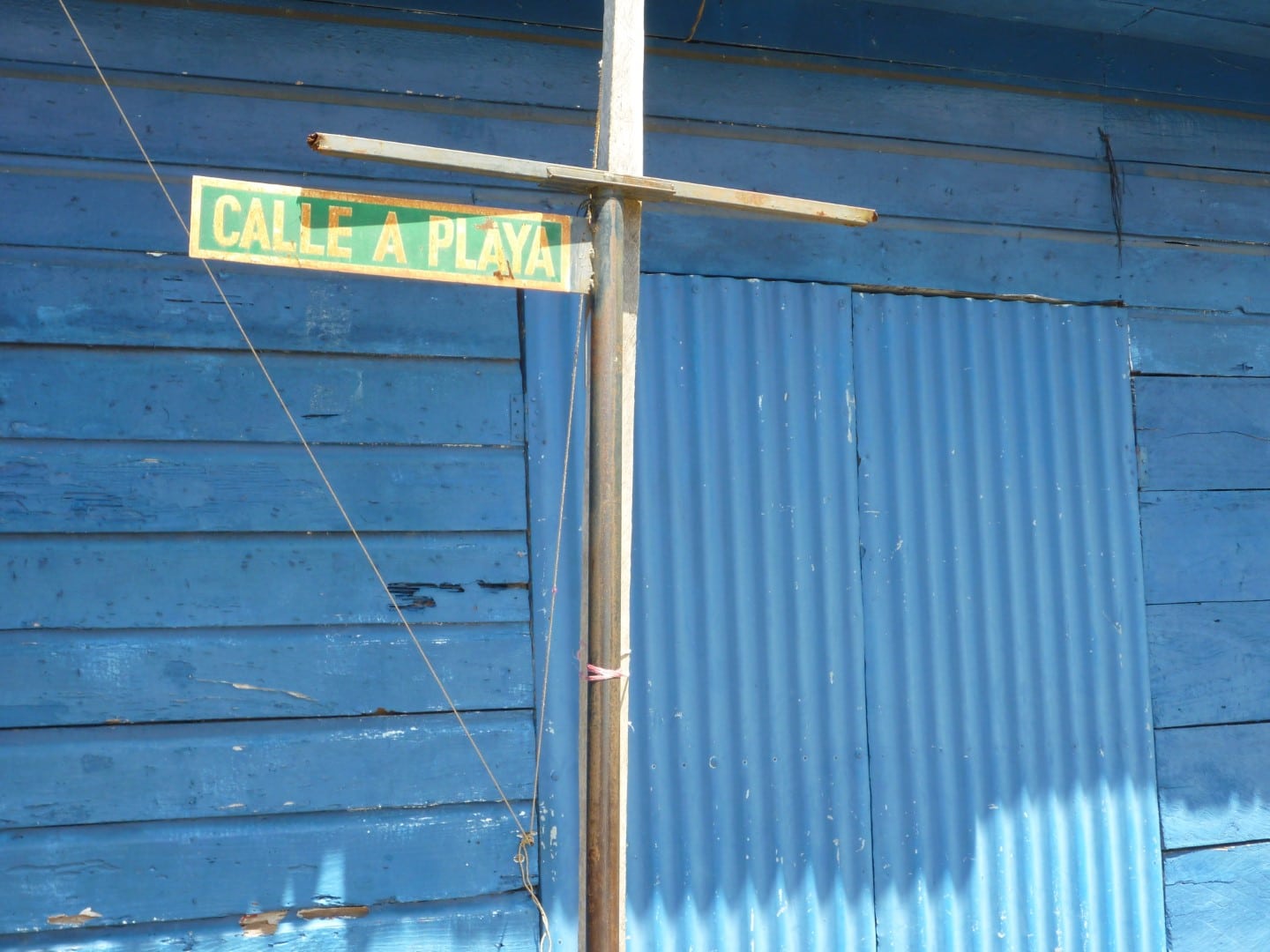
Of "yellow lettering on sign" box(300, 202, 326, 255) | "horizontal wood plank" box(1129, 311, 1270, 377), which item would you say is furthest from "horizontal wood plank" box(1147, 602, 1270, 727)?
"yellow lettering on sign" box(300, 202, 326, 255)

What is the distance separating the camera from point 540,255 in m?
2.44

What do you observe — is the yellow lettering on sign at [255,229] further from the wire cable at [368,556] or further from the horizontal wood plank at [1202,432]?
the horizontal wood plank at [1202,432]

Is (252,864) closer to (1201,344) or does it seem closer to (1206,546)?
(1206,546)

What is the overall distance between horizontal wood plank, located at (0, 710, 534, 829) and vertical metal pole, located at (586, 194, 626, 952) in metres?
0.90

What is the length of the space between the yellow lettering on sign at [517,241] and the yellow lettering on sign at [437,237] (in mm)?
116

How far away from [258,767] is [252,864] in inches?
9.9

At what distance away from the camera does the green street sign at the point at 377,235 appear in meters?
2.23

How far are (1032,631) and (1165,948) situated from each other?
1.12 m

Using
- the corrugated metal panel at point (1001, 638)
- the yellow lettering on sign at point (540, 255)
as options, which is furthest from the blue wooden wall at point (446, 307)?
the yellow lettering on sign at point (540, 255)

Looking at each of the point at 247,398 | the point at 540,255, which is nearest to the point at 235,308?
the point at 247,398

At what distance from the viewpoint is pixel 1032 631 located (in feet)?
12.6

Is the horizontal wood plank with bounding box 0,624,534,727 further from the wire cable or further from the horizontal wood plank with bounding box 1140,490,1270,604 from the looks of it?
the horizontal wood plank with bounding box 1140,490,1270,604

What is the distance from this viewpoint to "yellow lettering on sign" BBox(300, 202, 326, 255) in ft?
7.46

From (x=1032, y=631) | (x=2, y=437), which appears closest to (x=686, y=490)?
(x=1032, y=631)
